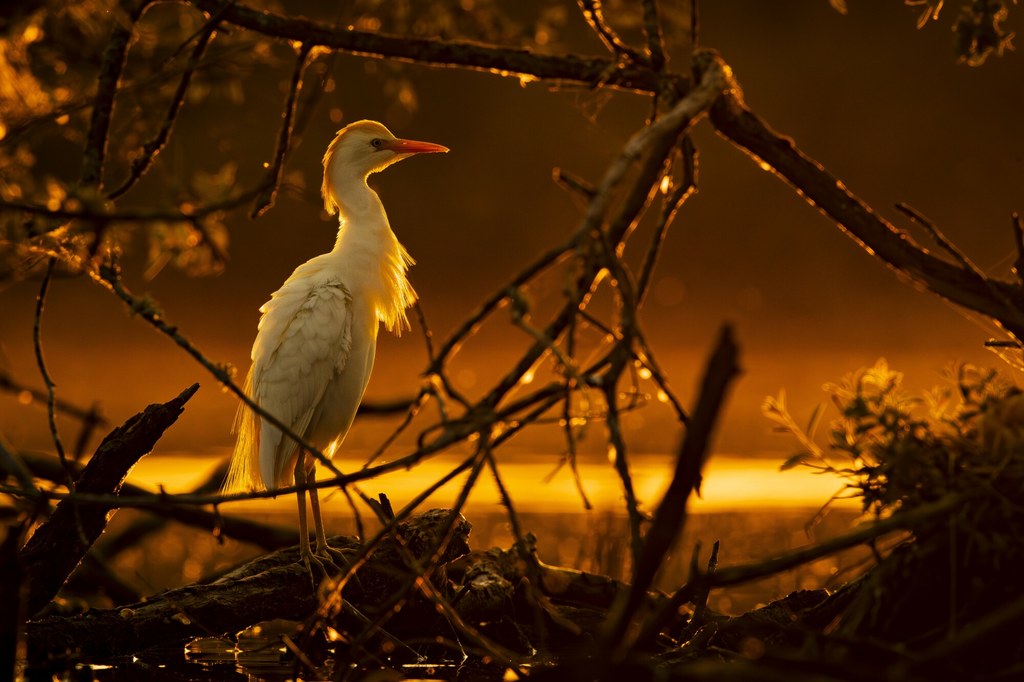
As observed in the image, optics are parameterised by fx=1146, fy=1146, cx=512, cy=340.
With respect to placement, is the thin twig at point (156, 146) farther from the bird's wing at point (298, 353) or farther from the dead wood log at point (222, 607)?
the bird's wing at point (298, 353)

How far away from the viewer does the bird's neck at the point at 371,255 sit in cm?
548

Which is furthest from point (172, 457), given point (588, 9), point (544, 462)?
point (588, 9)

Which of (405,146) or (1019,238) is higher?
(405,146)

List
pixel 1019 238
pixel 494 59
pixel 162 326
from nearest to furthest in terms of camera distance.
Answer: pixel 162 326 → pixel 1019 238 → pixel 494 59

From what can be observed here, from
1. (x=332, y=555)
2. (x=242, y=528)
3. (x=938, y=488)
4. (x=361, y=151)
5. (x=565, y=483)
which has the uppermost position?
(x=361, y=151)

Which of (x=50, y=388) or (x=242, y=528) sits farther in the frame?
(x=242, y=528)

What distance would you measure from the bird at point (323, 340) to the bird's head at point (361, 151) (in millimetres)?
11

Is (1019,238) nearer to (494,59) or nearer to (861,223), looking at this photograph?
(861,223)

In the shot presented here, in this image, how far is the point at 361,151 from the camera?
5.96 metres

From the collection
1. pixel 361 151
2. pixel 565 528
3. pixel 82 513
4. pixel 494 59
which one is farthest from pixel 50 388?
pixel 565 528

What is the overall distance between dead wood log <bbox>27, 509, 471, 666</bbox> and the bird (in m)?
0.85

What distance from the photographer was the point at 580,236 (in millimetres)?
2059

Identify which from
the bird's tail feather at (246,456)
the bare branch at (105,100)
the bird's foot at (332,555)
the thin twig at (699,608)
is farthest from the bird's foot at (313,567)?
the bare branch at (105,100)

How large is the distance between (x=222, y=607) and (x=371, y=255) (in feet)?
7.03
